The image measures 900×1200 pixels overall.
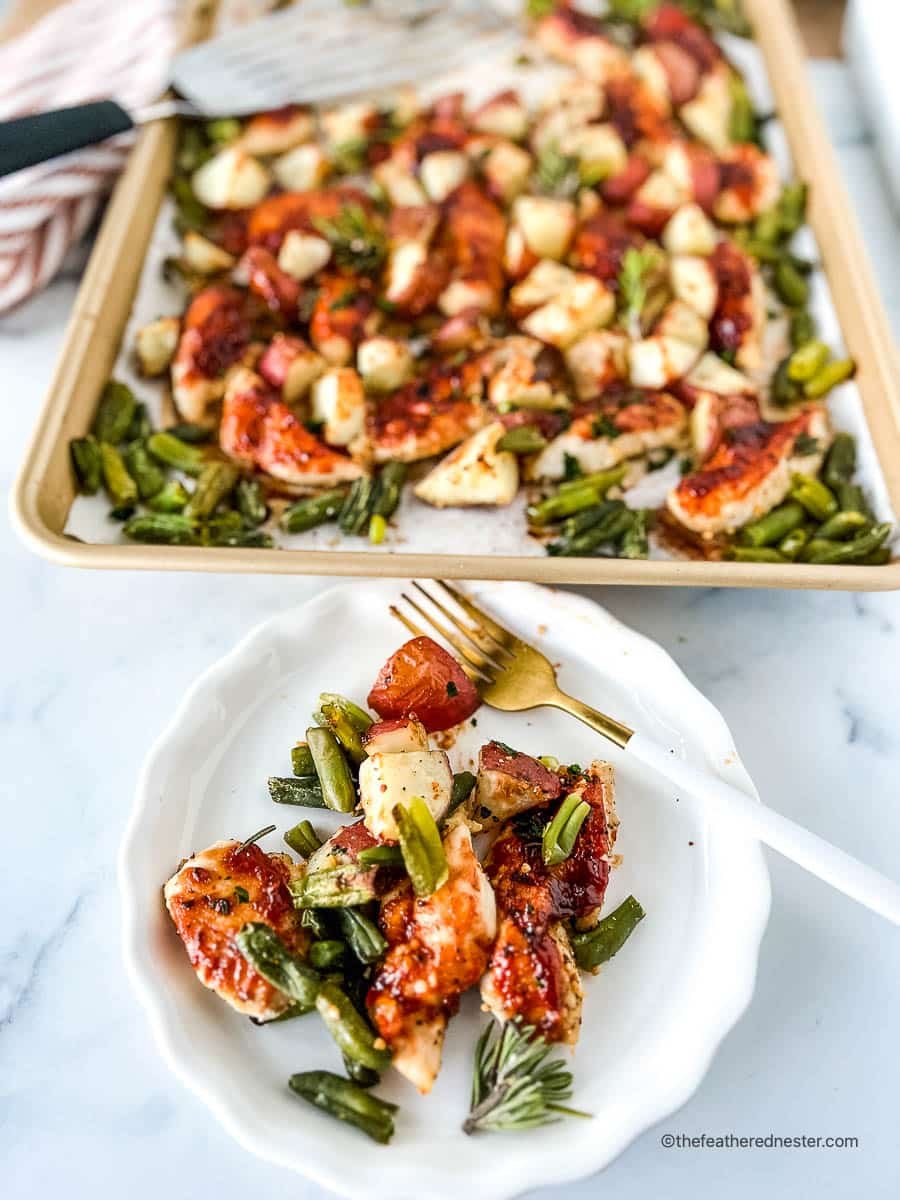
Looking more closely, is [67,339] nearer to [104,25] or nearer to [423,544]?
[423,544]

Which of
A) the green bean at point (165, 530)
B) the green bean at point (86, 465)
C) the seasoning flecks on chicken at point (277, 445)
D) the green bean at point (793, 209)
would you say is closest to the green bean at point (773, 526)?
the seasoning flecks on chicken at point (277, 445)

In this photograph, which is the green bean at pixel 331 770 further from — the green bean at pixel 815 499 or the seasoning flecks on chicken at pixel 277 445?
the green bean at pixel 815 499

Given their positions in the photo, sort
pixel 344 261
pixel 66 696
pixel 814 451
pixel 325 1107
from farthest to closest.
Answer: pixel 344 261, pixel 814 451, pixel 66 696, pixel 325 1107

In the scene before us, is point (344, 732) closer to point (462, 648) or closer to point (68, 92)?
point (462, 648)

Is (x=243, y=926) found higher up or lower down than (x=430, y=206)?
lower down

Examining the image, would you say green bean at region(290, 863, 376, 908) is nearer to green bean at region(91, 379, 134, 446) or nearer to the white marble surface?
the white marble surface

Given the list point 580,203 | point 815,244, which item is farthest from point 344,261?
point 815,244
